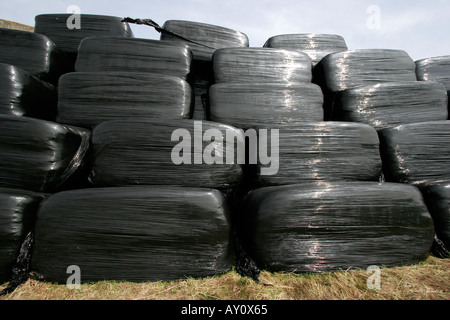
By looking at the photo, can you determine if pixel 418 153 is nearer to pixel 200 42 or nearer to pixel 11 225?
pixel 200 42

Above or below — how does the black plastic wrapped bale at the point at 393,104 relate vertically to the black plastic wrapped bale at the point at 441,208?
above

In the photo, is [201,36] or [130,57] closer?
[130,57]

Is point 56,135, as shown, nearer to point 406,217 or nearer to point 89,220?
point 89,220

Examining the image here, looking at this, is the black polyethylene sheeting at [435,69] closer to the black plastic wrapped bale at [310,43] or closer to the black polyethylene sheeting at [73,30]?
the black plastic wrapped bale at [310,43]

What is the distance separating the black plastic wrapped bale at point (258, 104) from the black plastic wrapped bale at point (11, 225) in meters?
0.95

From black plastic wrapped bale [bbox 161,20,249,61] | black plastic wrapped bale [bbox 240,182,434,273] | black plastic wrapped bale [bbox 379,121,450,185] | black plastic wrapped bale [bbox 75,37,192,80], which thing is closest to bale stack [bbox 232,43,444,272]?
black plastic wrapped bale [bbox 240,182,434,273]

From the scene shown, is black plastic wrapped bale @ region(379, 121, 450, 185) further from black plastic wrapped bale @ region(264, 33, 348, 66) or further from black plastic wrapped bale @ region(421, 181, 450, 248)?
black plastic wrapped bale @ region(264, 33, 348, 66)

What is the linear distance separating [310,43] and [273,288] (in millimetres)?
1996

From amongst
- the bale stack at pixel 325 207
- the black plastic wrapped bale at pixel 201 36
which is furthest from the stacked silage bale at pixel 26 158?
the black plastic wrapped bale at pixel 201 36

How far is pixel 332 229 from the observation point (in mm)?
1046

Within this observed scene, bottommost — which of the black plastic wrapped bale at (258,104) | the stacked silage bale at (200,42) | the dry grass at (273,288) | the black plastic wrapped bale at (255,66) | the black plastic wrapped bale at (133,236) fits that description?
the dry grass at (273,288)

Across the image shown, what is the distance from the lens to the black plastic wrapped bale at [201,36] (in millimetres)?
1913

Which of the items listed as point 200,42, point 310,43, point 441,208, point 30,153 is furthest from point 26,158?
point 310,43

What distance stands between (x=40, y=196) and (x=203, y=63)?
1.36 meters
